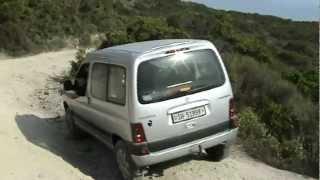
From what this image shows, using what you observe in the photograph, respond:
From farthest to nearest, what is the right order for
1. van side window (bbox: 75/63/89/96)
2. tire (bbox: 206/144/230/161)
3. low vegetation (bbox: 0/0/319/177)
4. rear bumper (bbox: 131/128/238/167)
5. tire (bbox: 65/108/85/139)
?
tire (bbox: 65/108/85/139), low vegetation (bbox: 0/0/319/177), van side window (bbox: 75/63/89/96), tire (bbox: 206/144/230/161), rear bumper (bbox: 131/128/238/167)

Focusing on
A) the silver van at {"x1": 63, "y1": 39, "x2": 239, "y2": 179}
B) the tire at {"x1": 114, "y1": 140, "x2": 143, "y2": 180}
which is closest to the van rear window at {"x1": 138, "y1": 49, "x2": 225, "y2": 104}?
the silver van at {"x1": 63, "y1": 39, "x2": 239, "y2": 179}

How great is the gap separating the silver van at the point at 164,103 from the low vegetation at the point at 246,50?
1825 millimetres

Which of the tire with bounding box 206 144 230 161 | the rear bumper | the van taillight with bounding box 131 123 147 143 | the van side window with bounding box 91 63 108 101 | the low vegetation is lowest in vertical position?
the low vegetation

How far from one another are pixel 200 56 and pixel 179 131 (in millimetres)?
1059

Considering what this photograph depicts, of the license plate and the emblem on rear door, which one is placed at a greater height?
the license plate

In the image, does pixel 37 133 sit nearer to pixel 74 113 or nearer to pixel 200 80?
pixel 74 113

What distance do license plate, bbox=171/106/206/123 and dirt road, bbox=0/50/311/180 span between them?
3.00ft

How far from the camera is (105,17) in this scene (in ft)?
131

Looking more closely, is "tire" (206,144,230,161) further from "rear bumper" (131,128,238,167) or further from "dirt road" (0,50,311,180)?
"rear bumper" (131,128,238,167)

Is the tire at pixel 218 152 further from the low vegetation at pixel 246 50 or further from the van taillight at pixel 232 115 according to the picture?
the low vegetation at pixel 246 50

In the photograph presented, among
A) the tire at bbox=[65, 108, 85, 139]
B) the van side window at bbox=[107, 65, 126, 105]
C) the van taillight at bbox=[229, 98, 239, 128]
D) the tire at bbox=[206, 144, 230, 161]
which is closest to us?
the van side window at bbox=[107, 65, 126, 105]

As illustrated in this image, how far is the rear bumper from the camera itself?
7.50 m

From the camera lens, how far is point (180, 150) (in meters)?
7.63

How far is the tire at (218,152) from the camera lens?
840cm
